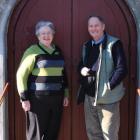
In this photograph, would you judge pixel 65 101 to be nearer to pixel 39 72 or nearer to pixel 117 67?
pixel 39 72

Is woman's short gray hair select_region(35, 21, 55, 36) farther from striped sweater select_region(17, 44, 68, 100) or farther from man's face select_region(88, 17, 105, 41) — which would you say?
man's face select_region(88, 17, 105, 41)

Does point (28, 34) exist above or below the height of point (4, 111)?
above

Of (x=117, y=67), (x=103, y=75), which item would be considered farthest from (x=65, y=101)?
(x=117, y=67)

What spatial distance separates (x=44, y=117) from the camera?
16.2 ft

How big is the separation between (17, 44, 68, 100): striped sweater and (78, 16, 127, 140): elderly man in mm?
323

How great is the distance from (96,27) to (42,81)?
0.85m

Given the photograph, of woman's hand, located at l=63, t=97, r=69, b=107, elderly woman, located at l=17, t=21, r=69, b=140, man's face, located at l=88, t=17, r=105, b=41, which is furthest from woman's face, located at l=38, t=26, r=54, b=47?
woman's hand, located at l=63, t=97, r=69, b=107

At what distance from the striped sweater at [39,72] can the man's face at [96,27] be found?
483 mm

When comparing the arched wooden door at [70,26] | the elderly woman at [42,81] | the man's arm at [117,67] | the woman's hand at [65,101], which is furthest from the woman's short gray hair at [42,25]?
the woman's hand at [65,101]

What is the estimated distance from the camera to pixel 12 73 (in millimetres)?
5367

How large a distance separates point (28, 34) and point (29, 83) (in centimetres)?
71

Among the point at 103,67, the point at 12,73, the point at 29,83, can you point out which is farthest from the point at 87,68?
the point at 12,73

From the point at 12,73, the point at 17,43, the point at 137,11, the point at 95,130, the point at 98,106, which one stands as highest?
the point at 137,11

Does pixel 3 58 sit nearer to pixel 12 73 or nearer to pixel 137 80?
Answer: pixel 12 73
